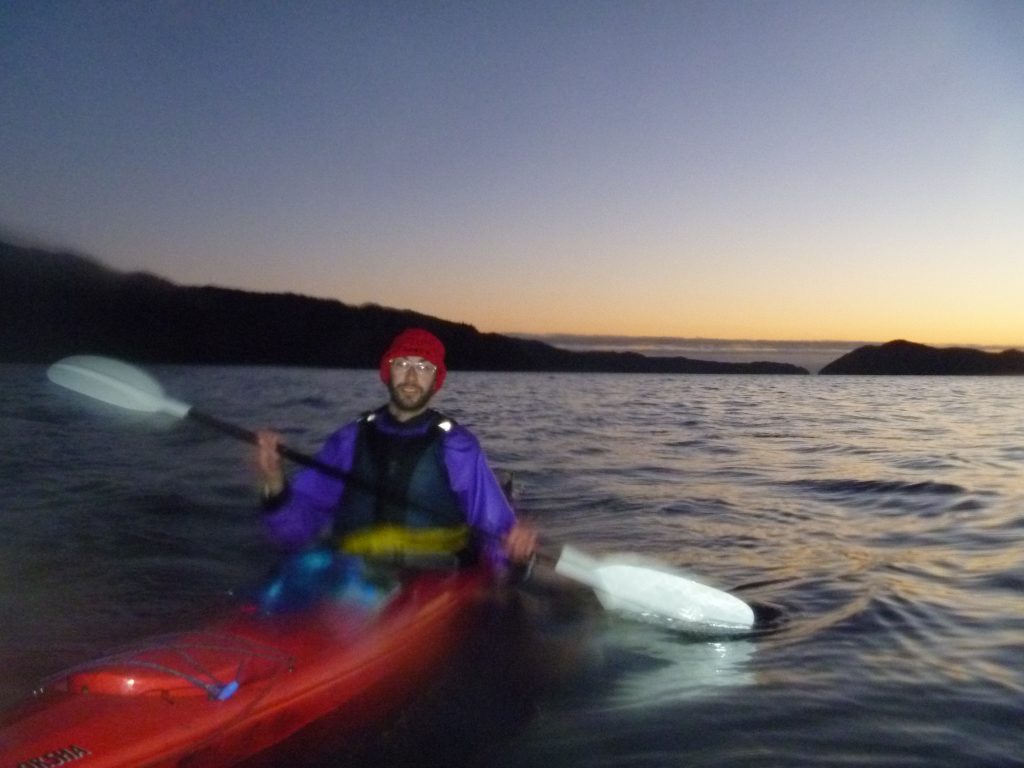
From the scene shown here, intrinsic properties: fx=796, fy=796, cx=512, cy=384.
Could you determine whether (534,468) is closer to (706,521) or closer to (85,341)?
(706,521)

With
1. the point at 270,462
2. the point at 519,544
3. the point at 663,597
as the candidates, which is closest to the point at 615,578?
the point at 663,597

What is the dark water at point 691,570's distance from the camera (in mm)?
3713

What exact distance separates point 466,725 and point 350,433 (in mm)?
1775

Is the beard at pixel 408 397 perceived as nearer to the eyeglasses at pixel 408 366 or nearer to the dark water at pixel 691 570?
the eyeglasses at pixel 408 366

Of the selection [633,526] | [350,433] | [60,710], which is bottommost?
[633,526]

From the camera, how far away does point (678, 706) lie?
13.2 feet

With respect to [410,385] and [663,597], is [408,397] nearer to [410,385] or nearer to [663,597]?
[410,385]

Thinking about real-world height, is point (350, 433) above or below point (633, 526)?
above

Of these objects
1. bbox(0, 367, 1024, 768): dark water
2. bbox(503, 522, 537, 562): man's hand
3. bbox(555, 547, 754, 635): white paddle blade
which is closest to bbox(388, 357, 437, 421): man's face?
bbox(503, 522, 537, 562): man's hand

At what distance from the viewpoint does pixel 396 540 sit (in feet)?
14.9

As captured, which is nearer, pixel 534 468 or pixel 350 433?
pixel 350 433

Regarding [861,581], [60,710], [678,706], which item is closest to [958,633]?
[861,581]

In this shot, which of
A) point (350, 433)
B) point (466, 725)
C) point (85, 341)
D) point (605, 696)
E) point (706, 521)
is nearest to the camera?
point (466, 725)

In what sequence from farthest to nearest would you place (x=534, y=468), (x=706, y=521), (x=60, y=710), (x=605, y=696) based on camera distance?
(x=534, y=468) < (x=706, y=521) < (x=605, y=696) < (x=60, y=710)
